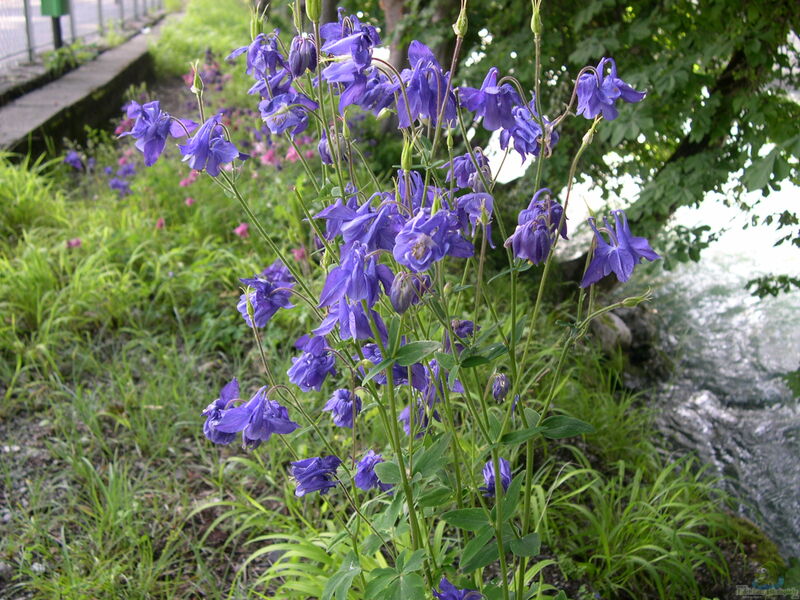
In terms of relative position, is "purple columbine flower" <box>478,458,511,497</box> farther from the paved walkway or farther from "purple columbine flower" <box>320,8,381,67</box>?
the paved walkway

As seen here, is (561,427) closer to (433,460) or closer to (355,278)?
(433,460)

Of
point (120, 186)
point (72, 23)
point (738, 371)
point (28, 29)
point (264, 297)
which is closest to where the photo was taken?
point (264, 297)

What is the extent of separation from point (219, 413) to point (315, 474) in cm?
22

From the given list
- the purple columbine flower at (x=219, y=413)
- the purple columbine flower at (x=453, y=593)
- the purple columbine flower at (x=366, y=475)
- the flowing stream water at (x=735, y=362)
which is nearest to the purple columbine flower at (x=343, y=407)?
the purple columbine flower at (x=366, y=475)

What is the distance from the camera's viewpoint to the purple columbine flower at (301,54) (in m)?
1.18

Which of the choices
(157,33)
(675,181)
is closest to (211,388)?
(675,181)

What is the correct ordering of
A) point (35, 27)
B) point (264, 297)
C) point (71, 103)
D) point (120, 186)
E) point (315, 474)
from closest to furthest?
point (264, 297) < point (315, 474) < point (120, 186) < point (71, 103) < point (35, 27)

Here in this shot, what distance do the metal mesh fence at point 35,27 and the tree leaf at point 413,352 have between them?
19.5ft

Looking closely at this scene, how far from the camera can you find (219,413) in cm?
130

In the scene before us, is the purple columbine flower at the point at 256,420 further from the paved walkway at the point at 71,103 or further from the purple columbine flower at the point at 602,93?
the paved walkway at the point at 71,103

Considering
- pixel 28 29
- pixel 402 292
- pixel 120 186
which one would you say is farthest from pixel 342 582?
pixel 28 29

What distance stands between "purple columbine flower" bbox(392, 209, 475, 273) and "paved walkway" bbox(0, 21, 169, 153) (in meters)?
4.18

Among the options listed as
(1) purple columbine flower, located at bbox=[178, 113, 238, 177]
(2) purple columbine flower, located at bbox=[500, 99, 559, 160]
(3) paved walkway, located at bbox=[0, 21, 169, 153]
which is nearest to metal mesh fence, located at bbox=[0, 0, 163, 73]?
(3) paved walkway, located at bbox=[0, 21, 169, 153]

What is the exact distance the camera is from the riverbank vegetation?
2020 mm
